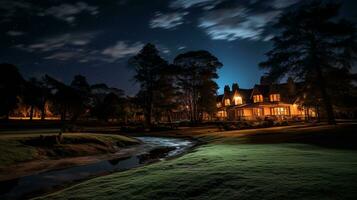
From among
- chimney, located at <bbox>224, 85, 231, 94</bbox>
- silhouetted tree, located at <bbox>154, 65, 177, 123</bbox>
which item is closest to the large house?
chimney, located at <bbox>224, 85, 231, 94</bbox>

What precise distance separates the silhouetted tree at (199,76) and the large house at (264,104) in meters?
9.73

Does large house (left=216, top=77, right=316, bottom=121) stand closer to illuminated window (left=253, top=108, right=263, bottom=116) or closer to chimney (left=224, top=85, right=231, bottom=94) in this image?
illuminated window (left=253, top=108, right=263, bottom=116)

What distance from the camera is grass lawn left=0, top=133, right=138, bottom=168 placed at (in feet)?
56.7

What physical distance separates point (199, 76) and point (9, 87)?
36.7 meters

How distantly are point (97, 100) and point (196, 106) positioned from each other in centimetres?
3718

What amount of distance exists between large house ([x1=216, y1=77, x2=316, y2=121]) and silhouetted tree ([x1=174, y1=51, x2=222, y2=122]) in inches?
383

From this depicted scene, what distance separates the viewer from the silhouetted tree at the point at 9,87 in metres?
43.8

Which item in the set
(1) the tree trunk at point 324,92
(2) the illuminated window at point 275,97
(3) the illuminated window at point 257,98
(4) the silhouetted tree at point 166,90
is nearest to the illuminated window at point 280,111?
(2) the illuminated window at point 275,97

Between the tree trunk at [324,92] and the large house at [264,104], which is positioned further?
the large house at [264,104]

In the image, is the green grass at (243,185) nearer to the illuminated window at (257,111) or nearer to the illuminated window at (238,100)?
the illuminated window at (257,111)

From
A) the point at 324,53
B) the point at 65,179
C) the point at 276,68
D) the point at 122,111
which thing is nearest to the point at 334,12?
the point at 324,53

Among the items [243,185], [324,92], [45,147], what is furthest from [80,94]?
[243,185]

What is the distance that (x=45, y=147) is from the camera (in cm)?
2044

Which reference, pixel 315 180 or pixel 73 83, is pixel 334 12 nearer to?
pixel 315 180
